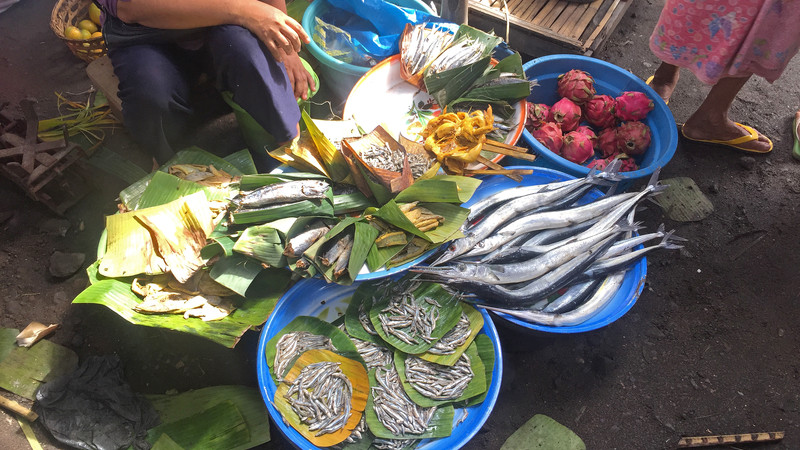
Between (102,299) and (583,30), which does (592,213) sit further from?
(102,299)

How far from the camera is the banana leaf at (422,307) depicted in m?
2.43

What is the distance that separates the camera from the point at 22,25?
14.4 feet

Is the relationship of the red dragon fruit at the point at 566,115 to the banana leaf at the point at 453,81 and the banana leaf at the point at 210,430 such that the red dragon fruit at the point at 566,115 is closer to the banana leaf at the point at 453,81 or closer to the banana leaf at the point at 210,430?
the banana leaf at the point at 453,81

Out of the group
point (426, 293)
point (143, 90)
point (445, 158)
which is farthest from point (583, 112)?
point (143, 90)

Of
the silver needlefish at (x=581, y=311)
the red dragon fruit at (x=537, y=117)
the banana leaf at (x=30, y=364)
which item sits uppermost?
the red dragon fruit at (x=537, y=117)

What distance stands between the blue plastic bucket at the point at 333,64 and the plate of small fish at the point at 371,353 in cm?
161

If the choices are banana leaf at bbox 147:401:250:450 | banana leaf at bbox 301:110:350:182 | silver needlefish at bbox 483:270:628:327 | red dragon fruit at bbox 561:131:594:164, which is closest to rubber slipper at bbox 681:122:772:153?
red dragon fruit at bbox 561:131:594:164

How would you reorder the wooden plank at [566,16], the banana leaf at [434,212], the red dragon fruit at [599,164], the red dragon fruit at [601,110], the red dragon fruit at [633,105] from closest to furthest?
the banana leaf at [434,212] → the red dragon fruit at [599,164] → the red dragon fruit at [633,105] → the red dragon fruit at [601,110] → the wooden plank at [566,16]

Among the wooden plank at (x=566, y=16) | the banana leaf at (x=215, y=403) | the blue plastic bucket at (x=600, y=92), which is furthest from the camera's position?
the wooden plank at (x=566, y=16)

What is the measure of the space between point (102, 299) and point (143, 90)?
48.3 inches

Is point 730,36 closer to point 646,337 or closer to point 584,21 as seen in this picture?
point 584,21

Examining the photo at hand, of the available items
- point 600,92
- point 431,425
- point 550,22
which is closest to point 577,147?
point 600,92

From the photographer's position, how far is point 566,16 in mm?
4020

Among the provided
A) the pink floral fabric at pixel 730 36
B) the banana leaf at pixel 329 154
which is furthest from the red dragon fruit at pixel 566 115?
the banana leaf at pixel 329 154
